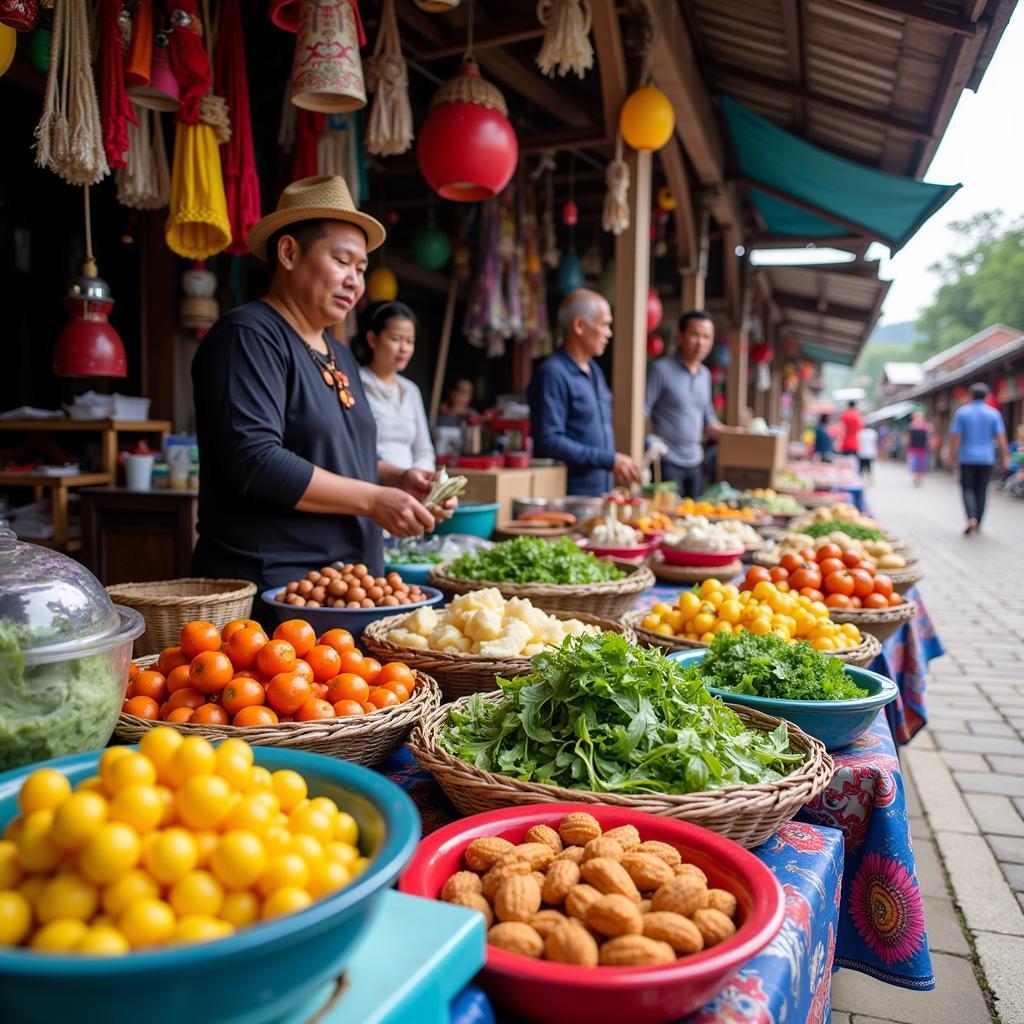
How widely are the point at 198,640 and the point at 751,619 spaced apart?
1.37 metres

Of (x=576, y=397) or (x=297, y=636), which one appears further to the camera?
(x=576, y=397)

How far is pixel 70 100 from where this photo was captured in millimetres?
2633

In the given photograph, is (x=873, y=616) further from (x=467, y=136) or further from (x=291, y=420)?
(x=467, y=136)

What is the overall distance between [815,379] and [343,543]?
1661 inches

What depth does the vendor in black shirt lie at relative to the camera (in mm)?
2240

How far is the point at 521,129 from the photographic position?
655 cm

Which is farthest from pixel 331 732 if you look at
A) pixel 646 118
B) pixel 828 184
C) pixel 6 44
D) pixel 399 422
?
pixel 828 184

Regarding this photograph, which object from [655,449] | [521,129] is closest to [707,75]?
[521,129]

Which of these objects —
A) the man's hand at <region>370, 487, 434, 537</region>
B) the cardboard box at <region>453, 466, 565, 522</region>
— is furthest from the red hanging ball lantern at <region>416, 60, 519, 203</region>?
the man's hand at <region>370, 487, 434, 537</region>

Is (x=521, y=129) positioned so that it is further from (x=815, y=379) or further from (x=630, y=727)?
(x=815, y=379)

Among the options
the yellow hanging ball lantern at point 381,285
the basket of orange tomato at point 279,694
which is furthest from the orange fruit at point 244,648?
the yellow hanging ball lantern at point 381,285

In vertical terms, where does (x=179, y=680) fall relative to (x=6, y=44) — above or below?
below

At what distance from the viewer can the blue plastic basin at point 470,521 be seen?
11.8 feet

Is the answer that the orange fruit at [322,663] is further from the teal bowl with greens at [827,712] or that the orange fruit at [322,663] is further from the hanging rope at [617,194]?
the hanging rope at [617,194]
